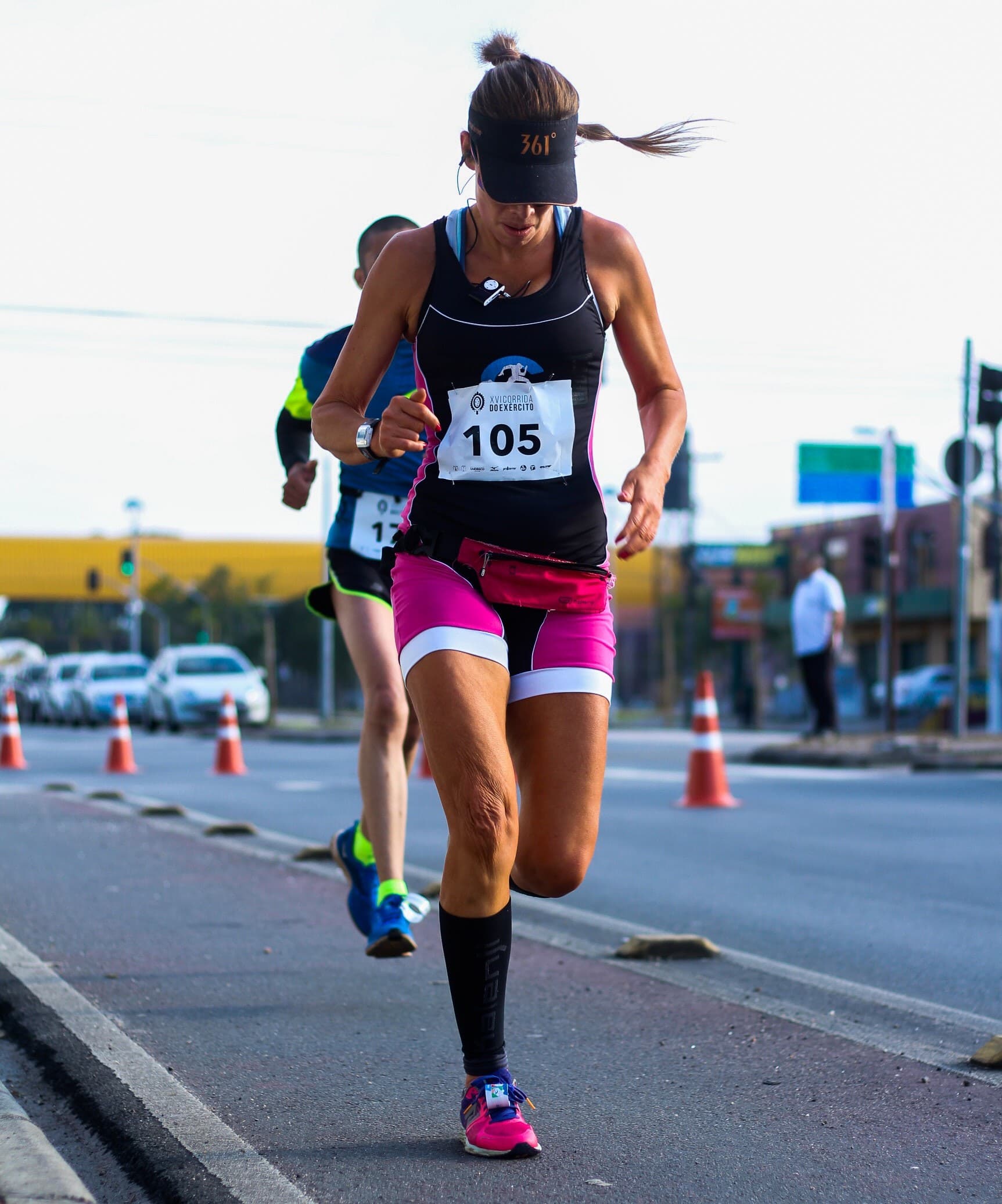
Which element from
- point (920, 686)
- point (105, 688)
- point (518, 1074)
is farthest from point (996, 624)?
point (518, 1074)

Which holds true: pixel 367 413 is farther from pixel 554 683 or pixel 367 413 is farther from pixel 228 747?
pixel 228 747

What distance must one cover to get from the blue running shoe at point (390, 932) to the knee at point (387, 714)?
0.52m

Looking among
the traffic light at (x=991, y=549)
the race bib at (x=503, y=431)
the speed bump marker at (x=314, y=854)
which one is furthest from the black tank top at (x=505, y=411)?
the traffic light at (x=991, y=549)

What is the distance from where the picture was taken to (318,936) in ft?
19.0

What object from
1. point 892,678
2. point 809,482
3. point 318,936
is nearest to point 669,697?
point 809,482

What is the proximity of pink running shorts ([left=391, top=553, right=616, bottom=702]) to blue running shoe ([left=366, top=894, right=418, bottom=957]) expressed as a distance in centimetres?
138

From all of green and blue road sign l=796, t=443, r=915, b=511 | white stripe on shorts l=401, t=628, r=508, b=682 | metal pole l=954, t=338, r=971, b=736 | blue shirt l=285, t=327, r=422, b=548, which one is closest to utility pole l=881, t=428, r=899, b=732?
metal pole l=954, t=338, r=971, b=736

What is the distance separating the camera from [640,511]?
334cm

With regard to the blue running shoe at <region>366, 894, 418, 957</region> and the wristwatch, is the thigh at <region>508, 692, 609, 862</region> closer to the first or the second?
the wristwatch

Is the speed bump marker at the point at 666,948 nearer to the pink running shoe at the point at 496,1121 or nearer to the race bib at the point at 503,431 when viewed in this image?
the pink running shoe at the point at 496,1121

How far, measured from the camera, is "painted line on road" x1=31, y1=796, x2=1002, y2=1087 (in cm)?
403

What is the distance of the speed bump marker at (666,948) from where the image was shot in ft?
17.4

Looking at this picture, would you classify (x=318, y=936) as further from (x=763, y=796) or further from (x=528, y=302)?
(x=763, y=796)

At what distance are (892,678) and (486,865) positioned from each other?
24.0 meters
